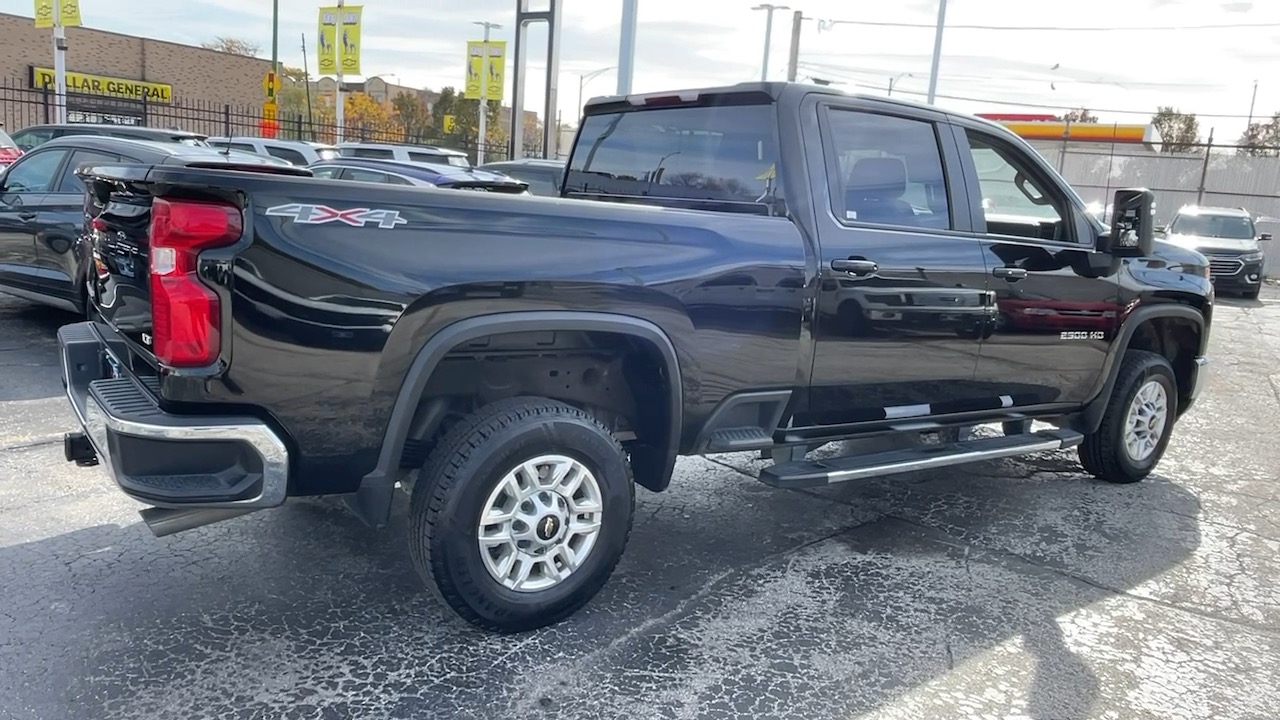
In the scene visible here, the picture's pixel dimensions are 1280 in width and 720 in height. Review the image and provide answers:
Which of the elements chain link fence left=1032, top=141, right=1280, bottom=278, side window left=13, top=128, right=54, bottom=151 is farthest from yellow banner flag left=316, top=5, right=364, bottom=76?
chain link fence left=1032, top=141, right=1280, bottom=278

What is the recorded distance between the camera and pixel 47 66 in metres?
38.3

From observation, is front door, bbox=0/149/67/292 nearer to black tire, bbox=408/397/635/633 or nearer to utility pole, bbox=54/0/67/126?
black tire, bbox=408/397/635/633

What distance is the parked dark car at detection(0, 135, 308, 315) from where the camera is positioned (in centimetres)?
749

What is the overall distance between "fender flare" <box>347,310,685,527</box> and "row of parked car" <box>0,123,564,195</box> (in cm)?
478

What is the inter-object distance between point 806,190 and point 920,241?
693 millimetres

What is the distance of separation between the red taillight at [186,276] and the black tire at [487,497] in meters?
0.86

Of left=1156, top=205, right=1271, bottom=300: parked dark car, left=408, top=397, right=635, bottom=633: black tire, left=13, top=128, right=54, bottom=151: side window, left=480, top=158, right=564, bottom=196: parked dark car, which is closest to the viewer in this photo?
left=408, top=397, right=635, bottom=633: black tire

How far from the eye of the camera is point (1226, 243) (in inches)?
766

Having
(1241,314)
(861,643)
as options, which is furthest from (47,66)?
(861,643)

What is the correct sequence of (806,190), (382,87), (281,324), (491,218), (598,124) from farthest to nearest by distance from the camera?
(382,87) < (598,124) < (806,190) < (491,218) < (281,324)

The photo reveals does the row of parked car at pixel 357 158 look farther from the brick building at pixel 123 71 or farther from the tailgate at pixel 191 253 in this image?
the brick building at pixel 123 71

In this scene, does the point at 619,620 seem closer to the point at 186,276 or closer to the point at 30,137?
the point at 186,276

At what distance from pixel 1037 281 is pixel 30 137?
1709cm

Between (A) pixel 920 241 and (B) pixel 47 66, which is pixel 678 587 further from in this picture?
(B) pixel 47 66
